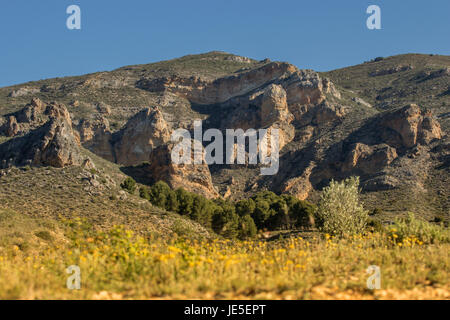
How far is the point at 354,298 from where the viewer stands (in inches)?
247

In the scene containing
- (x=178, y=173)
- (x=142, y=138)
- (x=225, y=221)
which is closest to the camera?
(x=225, y=221)

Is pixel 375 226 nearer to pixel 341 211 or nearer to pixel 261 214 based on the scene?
pixel 341 211

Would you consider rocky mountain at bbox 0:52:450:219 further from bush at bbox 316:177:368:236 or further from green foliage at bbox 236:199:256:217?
bush at bbox 316:177:368:236

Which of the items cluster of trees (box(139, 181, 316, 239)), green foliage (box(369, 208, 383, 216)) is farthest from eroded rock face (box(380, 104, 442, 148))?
cluster of trees (box(139, 181, 316, 239))

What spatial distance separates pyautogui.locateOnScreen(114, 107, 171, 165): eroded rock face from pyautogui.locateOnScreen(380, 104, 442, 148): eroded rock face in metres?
42.3

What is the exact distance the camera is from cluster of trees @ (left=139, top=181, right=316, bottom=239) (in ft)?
147

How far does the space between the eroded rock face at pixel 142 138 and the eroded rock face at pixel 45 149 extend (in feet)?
110

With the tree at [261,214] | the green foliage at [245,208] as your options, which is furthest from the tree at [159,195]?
the tree at [261,214]

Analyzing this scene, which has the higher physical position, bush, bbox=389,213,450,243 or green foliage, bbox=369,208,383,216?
green foliage, bbox=369,208,383,216

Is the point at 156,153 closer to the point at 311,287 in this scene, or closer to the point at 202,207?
the point at 202,207

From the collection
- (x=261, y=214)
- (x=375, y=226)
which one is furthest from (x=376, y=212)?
(x=375, y=226)

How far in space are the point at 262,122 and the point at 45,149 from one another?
50.8 meters

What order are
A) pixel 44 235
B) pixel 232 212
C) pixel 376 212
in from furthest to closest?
pixel 232 212
pixel 376 212
pixel 44 235

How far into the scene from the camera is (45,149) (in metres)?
41.7
